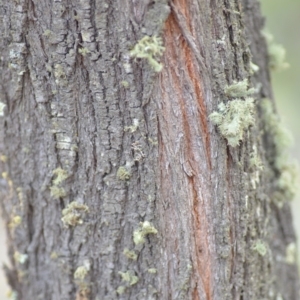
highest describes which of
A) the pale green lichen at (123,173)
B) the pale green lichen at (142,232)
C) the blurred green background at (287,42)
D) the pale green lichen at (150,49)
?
the blurred green background at (287,42)

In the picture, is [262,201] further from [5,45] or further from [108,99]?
[5,45]

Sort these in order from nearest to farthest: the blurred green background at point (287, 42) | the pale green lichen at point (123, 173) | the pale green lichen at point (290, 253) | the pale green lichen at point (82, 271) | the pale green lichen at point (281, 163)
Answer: the pale green lichen at point (123, 173) < the pale green lichen at point (82, 271) < the pale green lichen at point (281, 163) < the pale green lichen at point (290, 253) < the blurred green background at point (287, 42)

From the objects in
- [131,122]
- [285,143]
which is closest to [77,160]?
[131,122]

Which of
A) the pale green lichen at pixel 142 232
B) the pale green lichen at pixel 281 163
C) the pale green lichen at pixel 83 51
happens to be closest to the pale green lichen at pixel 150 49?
the pale green lichen at pixel 83 51

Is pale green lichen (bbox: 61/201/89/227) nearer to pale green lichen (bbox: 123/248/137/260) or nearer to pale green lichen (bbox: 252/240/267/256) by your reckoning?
pale green lichen (bbox: 123/248/137/260)

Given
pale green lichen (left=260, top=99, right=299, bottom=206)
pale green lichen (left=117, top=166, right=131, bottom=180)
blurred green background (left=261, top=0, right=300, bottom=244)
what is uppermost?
blurred green background (left=261, top=0, right=300, bottom=244)

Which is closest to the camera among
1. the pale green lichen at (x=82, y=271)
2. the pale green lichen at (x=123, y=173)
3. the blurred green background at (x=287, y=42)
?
the pale green lichen at (x=123, y=173)

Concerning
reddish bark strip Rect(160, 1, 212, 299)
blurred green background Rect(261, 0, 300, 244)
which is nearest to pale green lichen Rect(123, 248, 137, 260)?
reddish bark strip Rect(160, 1, 212, 299)

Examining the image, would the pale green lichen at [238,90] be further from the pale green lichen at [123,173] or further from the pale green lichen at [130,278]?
the pale green lichen at [130,278]
